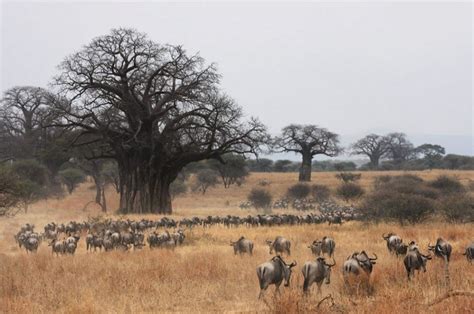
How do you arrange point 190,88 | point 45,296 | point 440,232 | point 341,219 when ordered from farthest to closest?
point 190,88 < point 341,219 < point 440,232 < point 45,296

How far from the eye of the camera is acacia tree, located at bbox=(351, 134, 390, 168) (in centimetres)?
10051

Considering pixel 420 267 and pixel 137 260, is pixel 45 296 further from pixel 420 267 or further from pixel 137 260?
pixel 420 267

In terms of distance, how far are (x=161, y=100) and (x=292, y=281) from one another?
2273 centimetres

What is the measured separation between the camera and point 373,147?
4043 inches

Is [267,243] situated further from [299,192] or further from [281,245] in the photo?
[299,192]

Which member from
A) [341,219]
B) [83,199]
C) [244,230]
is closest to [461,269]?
[244,230]

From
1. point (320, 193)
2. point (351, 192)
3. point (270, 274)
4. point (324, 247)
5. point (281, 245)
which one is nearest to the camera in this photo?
point (270, 274)

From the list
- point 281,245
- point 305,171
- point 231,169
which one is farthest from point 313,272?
point 305,171

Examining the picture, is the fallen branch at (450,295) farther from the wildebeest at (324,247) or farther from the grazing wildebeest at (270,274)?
the wildebeest at (324,247)

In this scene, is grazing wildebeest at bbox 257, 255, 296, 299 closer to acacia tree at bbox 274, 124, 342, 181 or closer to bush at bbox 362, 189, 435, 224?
bush at bbox 362, 189, 435, 224

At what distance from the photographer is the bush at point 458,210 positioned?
23469mm

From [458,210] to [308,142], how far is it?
49.8 m

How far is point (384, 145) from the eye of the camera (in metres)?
104

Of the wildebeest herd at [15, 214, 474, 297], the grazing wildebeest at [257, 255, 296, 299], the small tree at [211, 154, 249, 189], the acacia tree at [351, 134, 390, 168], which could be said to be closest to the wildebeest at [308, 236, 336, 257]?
the wildebeest herd at [15, 214, 474, 297]
